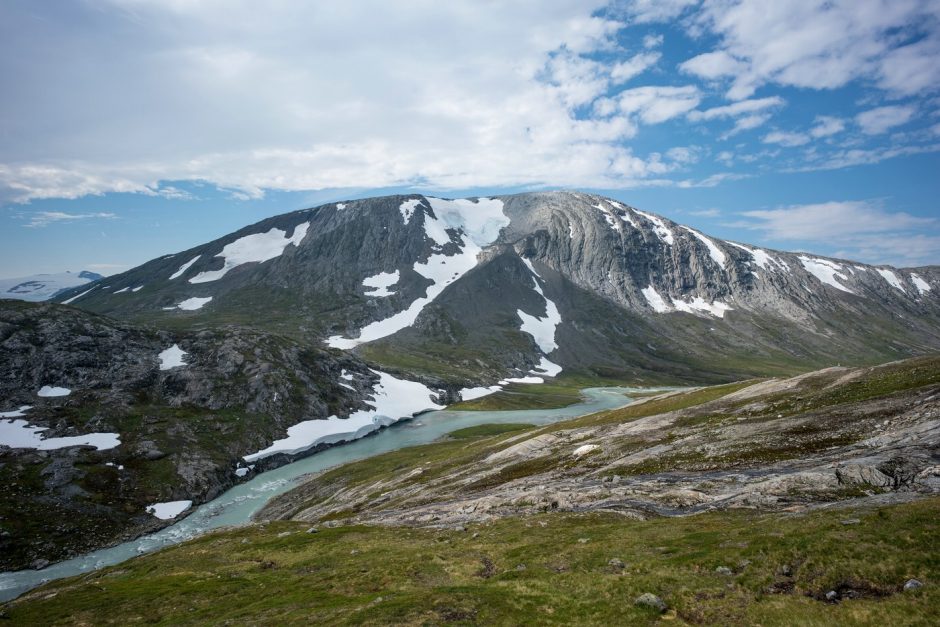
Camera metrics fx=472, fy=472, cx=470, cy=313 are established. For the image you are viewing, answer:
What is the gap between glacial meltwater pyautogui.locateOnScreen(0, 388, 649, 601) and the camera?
213ft

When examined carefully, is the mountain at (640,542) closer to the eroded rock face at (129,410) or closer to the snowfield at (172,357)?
the eroded rock face at (129,410)

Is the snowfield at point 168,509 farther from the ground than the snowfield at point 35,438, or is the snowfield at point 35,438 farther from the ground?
the snowfield at point 35,438

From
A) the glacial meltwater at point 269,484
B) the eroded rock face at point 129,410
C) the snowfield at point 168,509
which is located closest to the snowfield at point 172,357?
the eroded rock face at point 129,410

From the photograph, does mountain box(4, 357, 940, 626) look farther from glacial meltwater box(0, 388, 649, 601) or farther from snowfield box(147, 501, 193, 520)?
snowfield box(147, 501, 193, 520)

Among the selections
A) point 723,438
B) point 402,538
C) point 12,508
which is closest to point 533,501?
point 402,538

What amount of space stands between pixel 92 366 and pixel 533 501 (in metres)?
140

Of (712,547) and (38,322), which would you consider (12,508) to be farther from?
(712,547)

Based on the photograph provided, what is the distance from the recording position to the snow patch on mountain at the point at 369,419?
130 meters

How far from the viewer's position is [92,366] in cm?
13162

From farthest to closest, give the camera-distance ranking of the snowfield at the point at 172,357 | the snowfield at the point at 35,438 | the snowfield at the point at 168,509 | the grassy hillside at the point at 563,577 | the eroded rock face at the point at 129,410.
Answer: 1. the snowfield at the point at 172,357
2. the snowfield at the point at 35,438
3. the snowfield at the point at 168,509
4. the eroded rock face at the point at 129,410
5. the grassy hillside at the point at 563,577

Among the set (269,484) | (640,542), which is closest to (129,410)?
(269,484)

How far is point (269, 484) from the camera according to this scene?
10400 cm

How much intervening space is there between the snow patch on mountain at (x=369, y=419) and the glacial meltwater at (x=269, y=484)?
3.63 m

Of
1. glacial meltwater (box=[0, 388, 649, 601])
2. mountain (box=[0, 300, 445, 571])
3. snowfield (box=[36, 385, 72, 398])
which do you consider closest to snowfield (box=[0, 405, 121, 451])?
mountain (box=[0, 300, 445, 571])
